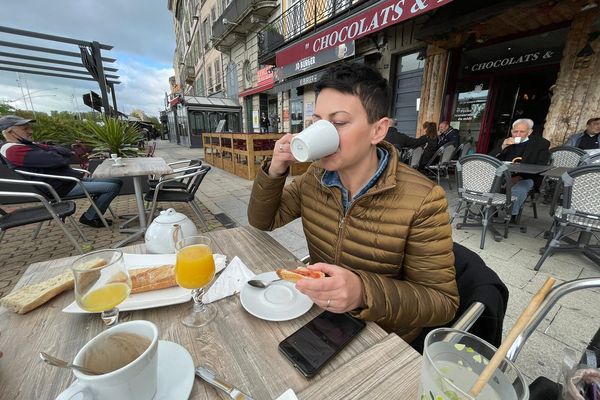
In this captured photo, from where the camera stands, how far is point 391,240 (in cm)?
111

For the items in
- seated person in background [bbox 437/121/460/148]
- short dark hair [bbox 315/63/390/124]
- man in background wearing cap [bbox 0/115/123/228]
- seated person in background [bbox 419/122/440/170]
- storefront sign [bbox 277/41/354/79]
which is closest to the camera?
short dark hair [bbox 315/63/390/124]

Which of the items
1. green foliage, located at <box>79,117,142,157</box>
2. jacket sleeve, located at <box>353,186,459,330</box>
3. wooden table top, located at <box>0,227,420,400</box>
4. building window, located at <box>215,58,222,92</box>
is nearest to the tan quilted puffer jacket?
jacket sleeve, located at <box>353,186,459,330</box>

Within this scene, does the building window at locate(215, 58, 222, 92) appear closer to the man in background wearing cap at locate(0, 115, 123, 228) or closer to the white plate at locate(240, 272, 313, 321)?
the man in background wearing cap at locate(0, 115, 123, 228)

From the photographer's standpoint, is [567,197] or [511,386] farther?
[567,197]

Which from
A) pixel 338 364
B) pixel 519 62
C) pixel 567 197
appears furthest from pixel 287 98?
pixel 338 364

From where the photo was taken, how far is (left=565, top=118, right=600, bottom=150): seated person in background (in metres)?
4.27

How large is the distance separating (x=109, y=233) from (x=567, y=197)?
567 centimetres

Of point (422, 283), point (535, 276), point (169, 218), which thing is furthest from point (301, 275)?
point (535, 276)

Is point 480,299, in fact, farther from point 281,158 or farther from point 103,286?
point 103,286

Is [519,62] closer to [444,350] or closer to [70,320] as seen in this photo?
[444,350]

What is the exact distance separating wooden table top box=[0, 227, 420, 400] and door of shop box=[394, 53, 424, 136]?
21.9 feet

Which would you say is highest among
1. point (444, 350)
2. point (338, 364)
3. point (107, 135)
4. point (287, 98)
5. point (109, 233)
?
point (287, 98)

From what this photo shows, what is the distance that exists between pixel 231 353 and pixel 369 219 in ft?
2.49

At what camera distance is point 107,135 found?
418 cm
